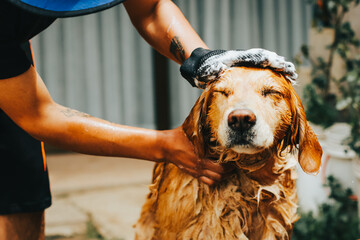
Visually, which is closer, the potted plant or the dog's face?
the dog's face

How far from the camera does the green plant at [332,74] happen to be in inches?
150

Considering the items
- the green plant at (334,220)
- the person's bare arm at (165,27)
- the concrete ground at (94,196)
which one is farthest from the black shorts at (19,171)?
the green plant at (334,220)

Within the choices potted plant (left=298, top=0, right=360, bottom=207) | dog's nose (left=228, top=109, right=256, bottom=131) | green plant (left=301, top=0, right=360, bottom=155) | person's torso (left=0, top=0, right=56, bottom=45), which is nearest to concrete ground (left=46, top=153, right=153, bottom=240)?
potted plant (left=298, top=0, right=360, bottom=207)

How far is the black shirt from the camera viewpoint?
5.65 ft

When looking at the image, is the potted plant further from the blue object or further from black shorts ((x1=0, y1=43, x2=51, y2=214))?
the blue object

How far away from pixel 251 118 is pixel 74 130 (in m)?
0.69

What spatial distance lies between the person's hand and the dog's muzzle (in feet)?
0.79

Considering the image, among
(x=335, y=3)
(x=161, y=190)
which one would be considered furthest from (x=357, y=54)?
(x=161, y=190)

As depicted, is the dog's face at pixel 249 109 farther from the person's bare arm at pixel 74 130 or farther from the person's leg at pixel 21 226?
the person's leg at pixel 21 226

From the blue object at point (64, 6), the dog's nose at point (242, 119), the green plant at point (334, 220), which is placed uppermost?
the blue object at point (64, 6)

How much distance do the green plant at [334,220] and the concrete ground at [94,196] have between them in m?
1.46

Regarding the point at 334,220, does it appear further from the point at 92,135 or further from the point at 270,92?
the point at 92,135

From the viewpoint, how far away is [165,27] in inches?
82.3

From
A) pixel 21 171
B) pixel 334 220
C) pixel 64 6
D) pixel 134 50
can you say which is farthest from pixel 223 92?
pixel 134 50
